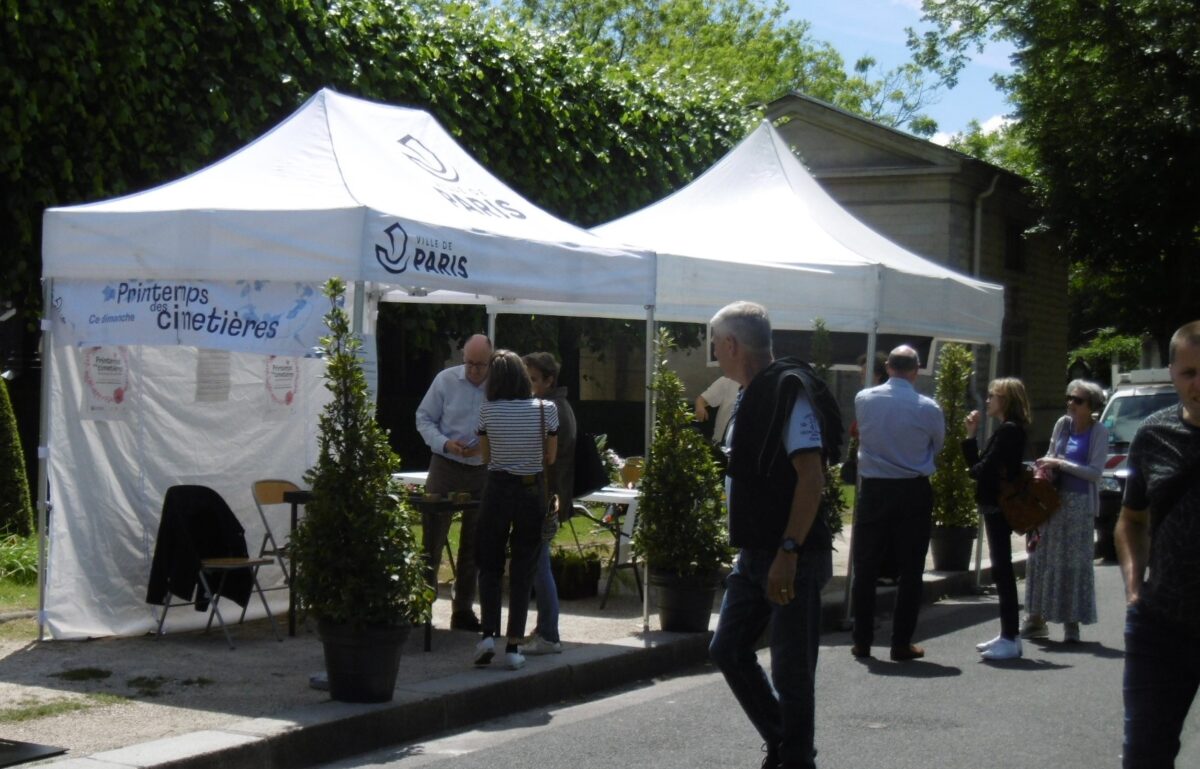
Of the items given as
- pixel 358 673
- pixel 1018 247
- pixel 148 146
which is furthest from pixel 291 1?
pixel 1018 247

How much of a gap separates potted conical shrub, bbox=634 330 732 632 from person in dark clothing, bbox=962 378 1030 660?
1.63 m

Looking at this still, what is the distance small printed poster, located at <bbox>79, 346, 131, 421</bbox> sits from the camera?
918 cm

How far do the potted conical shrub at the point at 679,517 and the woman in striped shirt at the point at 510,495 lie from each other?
1559mm

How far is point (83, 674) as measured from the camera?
7.76m

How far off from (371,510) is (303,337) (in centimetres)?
122

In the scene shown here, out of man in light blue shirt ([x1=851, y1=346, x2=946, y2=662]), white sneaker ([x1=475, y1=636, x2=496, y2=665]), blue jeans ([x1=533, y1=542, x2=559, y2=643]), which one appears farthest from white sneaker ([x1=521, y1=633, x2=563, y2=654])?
man in light blue shirt ([x1=851, y1=346, x2=946, y2=662])

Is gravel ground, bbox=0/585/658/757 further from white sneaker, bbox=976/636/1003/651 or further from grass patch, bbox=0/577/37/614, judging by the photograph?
white sneaker, bbox=976/636/1003/651

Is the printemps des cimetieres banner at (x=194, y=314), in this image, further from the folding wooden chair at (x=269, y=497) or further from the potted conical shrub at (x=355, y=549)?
the folding wooden chair at (x=269, y=497)

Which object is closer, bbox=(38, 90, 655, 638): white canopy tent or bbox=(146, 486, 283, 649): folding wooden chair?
bbox=(38, 90, 655, 638): white canopy tent

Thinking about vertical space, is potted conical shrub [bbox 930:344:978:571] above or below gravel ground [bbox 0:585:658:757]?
above

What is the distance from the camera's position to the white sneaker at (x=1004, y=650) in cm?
931

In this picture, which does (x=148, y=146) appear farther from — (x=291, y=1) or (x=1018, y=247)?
(x=1018, y=247)

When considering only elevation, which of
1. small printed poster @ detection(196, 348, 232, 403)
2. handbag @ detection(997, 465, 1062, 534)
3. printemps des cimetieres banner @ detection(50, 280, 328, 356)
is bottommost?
handbag @ detection(997, 465, 1062, 534)

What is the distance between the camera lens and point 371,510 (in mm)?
7297
